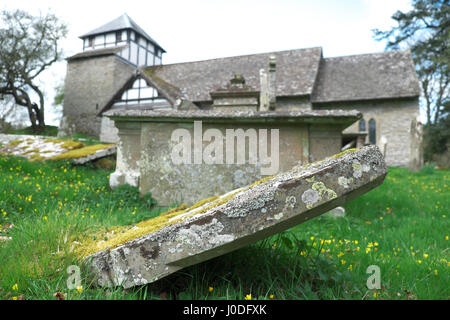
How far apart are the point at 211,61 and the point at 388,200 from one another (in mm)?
20016

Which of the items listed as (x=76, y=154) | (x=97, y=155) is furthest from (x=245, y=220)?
(x=76, y=154)

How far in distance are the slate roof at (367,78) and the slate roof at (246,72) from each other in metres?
1.19

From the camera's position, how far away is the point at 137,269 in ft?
5.33

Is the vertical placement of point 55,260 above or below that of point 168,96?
below

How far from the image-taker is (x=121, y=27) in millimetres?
25125

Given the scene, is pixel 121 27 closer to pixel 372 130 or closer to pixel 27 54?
pixel 27 54

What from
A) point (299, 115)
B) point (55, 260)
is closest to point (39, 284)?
point (55, 260)

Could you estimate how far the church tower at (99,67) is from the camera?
81.3 ft

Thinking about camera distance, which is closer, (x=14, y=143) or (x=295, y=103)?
(x=14, y=143)

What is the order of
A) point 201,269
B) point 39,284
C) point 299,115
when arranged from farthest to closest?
point 299,115
point 201,269
point 39,284

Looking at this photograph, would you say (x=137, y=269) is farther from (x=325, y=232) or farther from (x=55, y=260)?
(x=325, y=232)

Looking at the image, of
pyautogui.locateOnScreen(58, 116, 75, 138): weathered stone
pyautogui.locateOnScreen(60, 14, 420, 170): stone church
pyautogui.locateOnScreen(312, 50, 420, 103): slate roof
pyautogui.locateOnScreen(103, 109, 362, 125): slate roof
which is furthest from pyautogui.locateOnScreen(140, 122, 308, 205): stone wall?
pyautogui.locateOnScreen(58, 116, 75, 138): weathered stone

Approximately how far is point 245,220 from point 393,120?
65.7ft

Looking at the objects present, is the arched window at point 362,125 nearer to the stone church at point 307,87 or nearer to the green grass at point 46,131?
the stone church at point 307,87
